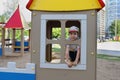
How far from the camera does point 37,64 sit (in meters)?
3.11

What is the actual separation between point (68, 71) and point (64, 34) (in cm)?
42

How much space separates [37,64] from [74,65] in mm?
429

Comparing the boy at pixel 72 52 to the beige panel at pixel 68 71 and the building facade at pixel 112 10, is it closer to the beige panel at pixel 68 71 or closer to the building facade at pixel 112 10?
the beige panel at pixel 68 71

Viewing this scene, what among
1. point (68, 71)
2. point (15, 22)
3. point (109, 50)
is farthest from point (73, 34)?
point (109, 50)

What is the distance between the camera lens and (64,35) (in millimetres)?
3059

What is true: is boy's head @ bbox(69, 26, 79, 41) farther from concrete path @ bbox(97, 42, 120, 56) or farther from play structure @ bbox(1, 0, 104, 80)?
concrete path @ bbox(97, 42, 120, 56)

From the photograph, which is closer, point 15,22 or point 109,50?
point 15,22

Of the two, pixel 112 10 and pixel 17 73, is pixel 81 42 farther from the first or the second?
pixel 112 10

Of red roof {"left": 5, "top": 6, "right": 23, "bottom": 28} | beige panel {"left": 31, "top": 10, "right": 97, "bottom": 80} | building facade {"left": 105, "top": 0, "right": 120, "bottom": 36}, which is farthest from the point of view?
building facade {"left": 105, "top": 0, "right": 120, "bottom": 36}

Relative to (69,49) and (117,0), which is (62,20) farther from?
(117,0)

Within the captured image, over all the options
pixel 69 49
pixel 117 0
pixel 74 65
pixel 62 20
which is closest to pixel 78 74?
pixel 74 65

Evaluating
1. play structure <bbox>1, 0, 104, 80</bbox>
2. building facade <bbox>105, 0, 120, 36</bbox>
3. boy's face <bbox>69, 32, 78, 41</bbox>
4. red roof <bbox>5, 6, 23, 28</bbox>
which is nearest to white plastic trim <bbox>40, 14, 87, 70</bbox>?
play structure <bbox>1, 0, 104, 80</bbox>

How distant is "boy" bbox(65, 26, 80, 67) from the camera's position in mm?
3047

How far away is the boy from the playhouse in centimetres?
5
